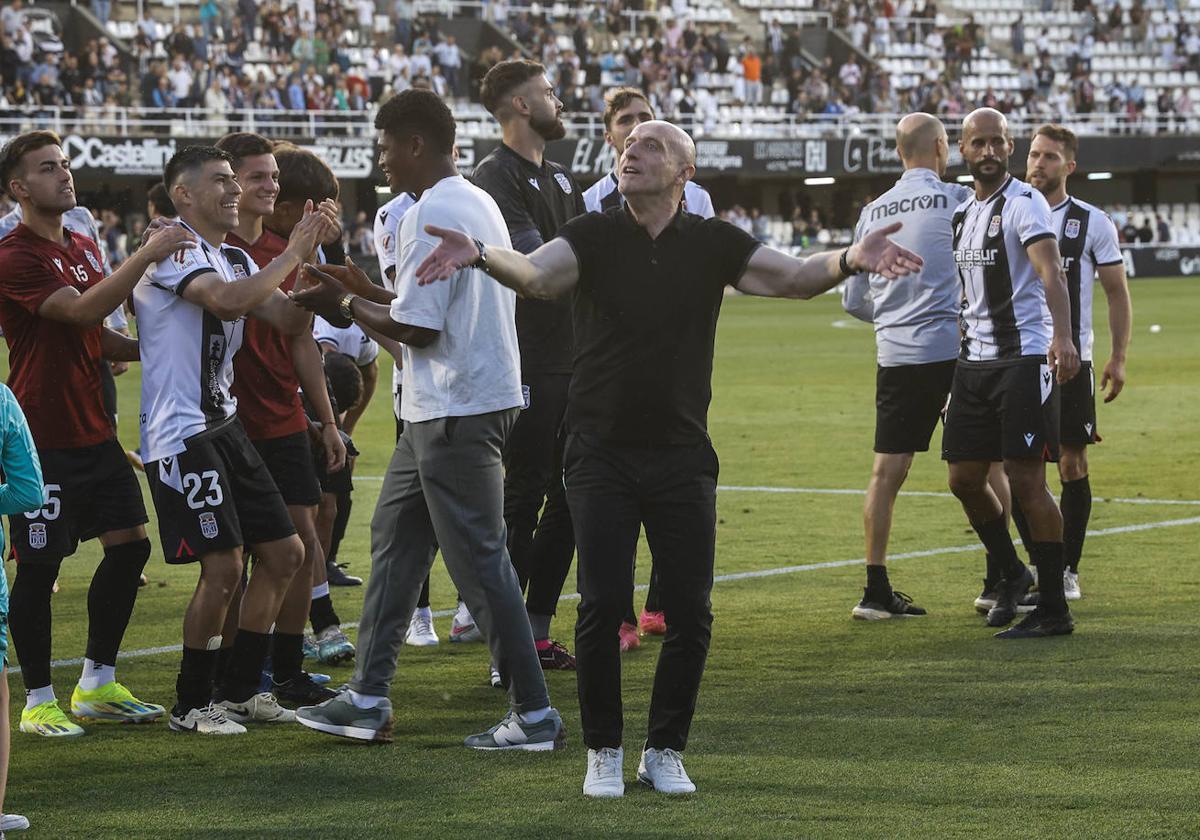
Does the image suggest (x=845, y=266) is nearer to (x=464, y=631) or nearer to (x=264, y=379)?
(x=264, y=379)

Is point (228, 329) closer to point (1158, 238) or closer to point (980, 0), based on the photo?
point (1158, 238)

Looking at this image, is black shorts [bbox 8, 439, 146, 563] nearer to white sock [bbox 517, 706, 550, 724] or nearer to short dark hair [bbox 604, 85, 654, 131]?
white sock [bbox 517, 706, 550, 724]

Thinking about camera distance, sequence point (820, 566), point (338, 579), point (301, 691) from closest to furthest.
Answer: point (301, 691) → point (338, 579) → point (820, 566)

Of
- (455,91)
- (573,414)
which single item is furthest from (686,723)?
(455,91)

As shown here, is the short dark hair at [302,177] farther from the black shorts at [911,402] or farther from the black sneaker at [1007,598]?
the black sneaker at [1007,598]

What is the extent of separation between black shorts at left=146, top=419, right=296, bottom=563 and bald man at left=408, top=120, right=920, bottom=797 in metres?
1.28

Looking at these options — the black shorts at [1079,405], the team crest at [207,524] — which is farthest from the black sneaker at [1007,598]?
the team crest at [207,524]

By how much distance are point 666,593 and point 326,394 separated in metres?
1.92

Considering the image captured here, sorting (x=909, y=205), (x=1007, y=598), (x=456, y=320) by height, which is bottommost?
(x=1007, y=598)

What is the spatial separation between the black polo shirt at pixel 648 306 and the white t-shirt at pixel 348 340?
10.7 ft

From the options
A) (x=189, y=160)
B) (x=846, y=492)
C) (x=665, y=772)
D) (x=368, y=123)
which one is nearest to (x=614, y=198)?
(x=189, y=160)

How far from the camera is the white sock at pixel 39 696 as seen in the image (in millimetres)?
6137

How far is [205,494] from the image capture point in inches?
229

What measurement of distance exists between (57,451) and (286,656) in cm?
112
